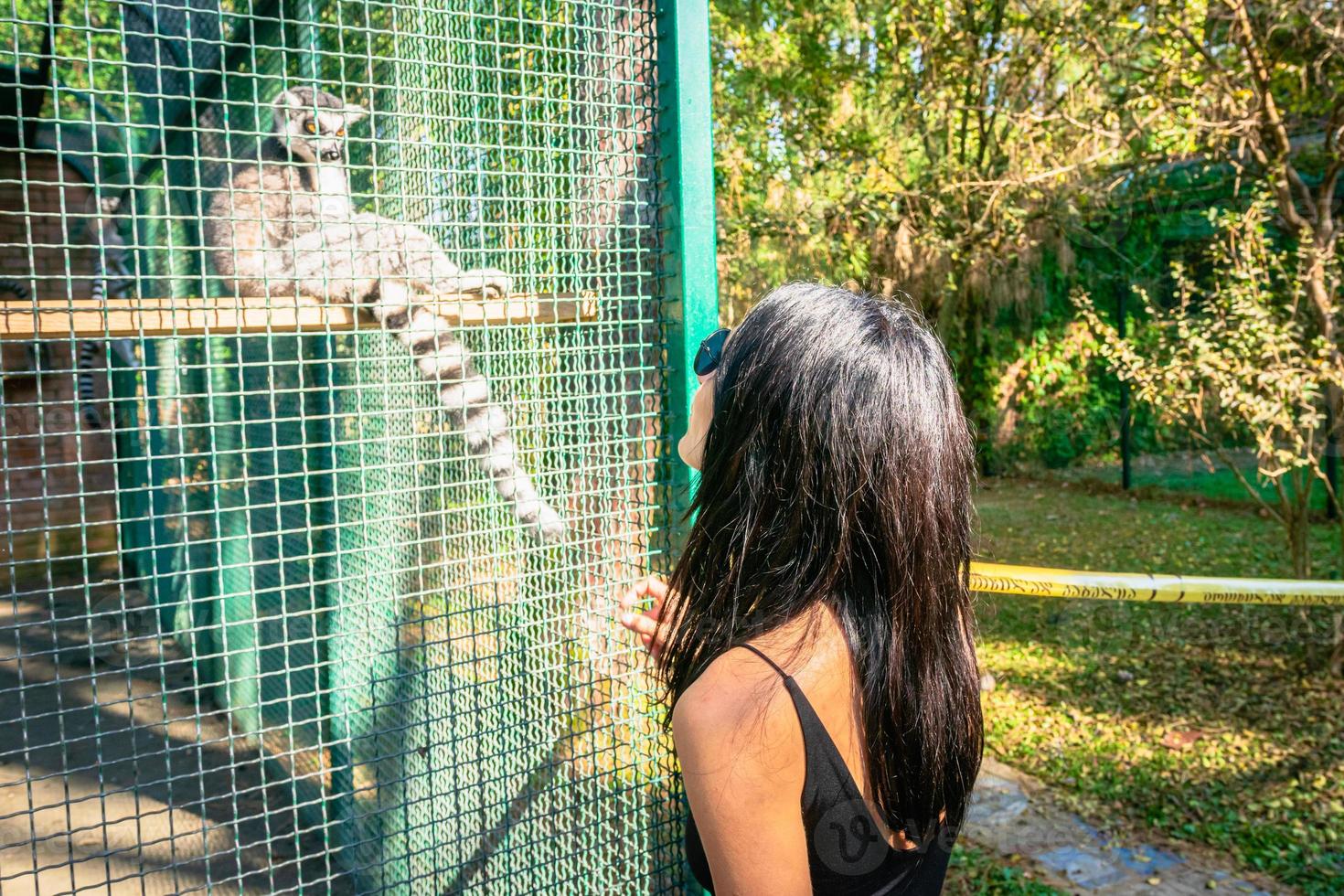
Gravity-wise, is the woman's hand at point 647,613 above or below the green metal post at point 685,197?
below

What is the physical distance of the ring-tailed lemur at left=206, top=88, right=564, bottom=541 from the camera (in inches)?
Result: 62.0

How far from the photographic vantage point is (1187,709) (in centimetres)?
508

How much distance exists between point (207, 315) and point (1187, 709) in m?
5.25

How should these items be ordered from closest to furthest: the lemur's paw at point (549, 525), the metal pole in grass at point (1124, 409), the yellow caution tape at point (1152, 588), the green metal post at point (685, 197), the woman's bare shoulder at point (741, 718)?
the woman's bare shoulder at point (741, 718) < the green metal post at point (685, 197) < the lemur's paw at point (549, 525) < the yellow caution tape at point (1152, 588) < the metal pole in grass at point (1124, 409)

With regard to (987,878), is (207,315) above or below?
above

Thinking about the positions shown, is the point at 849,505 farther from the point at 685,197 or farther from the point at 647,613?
the point at 685,197

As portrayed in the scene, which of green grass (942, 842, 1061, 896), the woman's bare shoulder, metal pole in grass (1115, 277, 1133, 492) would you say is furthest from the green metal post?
metal pole in grass (1115, 277, 1133, 492)

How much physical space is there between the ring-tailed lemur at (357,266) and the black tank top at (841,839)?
84cm

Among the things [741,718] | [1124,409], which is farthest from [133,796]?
[1124,409]

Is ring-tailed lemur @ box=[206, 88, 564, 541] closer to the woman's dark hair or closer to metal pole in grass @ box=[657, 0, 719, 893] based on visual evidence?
metal pole in grass @ box=[657, 0, 719, 893]

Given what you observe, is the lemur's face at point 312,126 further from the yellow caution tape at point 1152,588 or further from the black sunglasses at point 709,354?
the yellow caution tape at point 1152,588

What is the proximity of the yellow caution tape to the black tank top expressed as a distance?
1.91m

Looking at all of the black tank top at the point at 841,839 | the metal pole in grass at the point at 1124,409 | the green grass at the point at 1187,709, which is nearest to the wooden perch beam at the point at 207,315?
the black tank top at the point at 841,839

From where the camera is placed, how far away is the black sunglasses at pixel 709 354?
1460 mm
